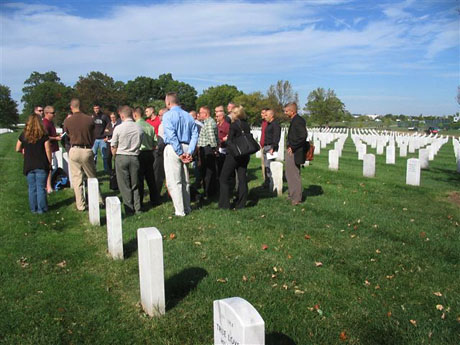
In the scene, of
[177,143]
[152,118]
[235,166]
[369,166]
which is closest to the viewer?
[177,143]

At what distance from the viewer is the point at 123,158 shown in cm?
801

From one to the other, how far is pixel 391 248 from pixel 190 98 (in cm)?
9963

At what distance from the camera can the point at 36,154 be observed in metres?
8.30

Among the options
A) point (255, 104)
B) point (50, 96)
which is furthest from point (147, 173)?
point (50, 96)

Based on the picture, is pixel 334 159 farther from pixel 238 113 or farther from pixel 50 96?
pixel 50 96

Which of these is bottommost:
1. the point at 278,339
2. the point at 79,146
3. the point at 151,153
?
the point at 278,339

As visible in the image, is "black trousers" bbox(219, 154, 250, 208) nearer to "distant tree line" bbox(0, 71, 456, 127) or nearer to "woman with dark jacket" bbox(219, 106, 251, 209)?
"woman with dark jacket" bbox(219, 106, 251, 209)

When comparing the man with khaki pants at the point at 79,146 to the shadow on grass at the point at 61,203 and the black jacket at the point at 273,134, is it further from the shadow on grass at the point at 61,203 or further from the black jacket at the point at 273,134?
the black jacket at the point at 273,134

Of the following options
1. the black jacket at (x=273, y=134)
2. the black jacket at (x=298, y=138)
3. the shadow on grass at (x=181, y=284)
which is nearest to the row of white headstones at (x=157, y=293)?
the shadow on grass at (x=181, y=284)

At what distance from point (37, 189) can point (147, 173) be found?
7.52 ft

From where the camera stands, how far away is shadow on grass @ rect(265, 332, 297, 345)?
3744 mm

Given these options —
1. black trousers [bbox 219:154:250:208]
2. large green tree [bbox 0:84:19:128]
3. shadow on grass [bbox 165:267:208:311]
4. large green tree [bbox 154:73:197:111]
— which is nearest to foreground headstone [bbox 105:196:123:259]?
shadow on grass [bbox 165:267:208:311]

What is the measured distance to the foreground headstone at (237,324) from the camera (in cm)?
240

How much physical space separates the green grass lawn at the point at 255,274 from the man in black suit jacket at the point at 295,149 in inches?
15.9
